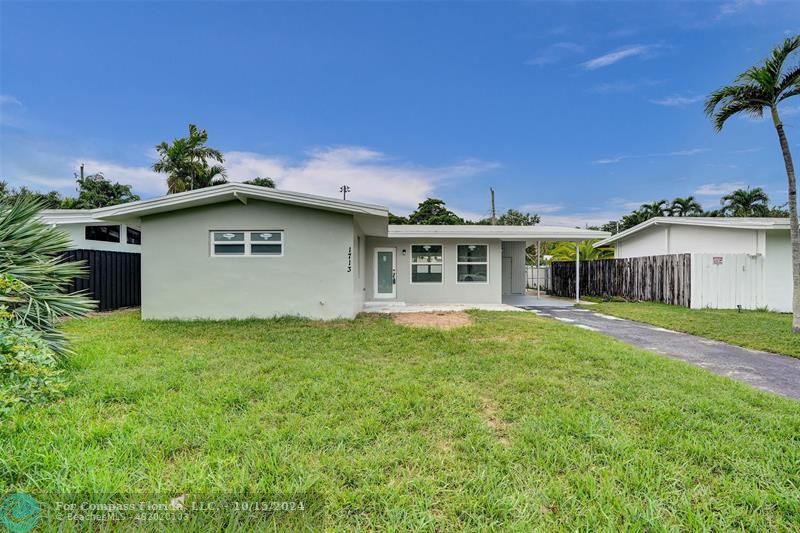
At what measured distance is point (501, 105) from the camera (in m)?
16.0

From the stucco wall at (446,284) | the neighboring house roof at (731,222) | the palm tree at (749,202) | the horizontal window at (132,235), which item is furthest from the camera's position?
the palm tree at (749,202)

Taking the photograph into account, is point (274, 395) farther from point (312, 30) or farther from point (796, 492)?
point (312, 30)

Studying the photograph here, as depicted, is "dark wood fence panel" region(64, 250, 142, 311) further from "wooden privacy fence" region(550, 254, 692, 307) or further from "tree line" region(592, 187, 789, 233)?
"tree line" region(592, 187, 789, 233)

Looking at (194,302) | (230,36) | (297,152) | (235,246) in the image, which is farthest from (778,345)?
(297,152)

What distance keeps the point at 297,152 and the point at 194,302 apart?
14238 millimetres

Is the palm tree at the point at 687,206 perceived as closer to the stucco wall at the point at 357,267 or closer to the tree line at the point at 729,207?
the tree line at the point at 729,207

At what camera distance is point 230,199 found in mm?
8734

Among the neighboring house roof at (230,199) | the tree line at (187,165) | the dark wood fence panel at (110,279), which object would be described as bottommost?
the dark wood fence panel at (110,279)

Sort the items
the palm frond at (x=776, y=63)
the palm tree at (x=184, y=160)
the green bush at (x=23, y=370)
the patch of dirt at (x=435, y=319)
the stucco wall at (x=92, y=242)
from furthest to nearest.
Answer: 1. the palm tree at (x=184, y=160)
2. the stucco wall at (x=92, y=242)
3. the patch of dirt at (x=435, y=319)
4. the palm frond at (x=776, y=63)
5. the green bush at (x=23, y=370)

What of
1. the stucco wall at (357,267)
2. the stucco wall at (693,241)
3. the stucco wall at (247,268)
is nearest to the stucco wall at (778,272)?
the stucco wall at (693,241)

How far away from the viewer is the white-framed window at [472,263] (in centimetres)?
1288

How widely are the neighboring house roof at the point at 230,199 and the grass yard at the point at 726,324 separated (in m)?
8.01

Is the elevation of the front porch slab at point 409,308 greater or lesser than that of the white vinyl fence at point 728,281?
lesser

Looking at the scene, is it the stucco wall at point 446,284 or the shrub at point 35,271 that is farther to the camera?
the stucco wall at point 446,284
